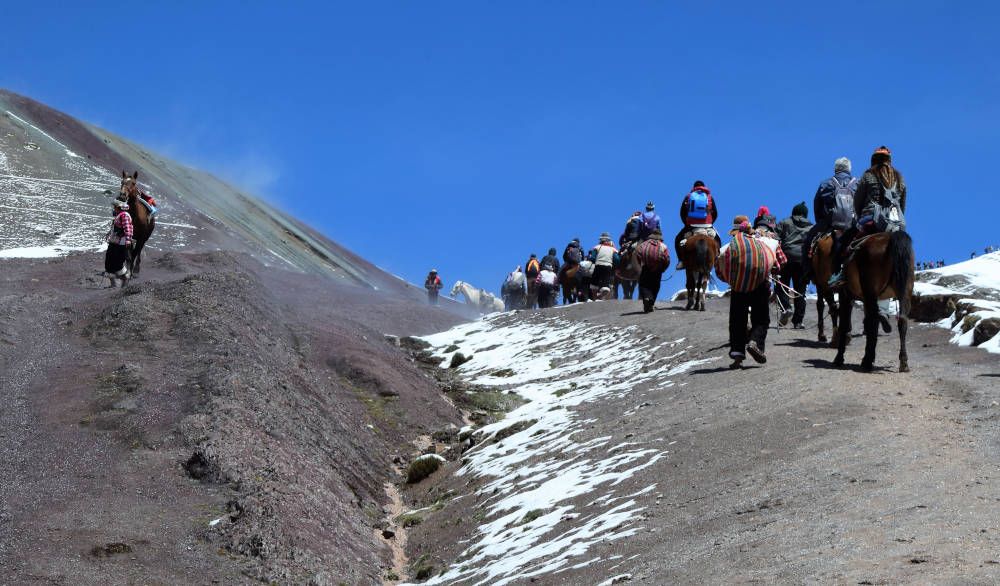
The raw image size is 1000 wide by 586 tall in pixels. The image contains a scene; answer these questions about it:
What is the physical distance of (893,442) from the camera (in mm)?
11734

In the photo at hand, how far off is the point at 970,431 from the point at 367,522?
6.56 meters

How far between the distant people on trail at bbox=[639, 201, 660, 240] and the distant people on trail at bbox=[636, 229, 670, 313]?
402 centimetres

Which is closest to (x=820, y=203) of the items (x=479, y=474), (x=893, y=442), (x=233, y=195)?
(x=479, y=474)

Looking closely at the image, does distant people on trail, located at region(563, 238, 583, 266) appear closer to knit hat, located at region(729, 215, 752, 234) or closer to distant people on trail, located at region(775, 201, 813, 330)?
distant people on trail, located at region(775, 201, 813, 330)

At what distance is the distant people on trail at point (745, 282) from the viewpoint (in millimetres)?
17406

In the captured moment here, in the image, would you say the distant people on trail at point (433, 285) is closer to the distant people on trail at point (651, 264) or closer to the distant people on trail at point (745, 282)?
the distant people on trail at point (651, 264)

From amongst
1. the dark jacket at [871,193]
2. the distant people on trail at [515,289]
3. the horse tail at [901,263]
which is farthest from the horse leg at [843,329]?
the distant people on trail at [515,289]

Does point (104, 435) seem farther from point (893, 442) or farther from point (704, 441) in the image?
point (893, 442)

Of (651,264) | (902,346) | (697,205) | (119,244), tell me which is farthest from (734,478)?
(119,244)

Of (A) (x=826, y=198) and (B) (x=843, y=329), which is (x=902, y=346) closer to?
(B) (x=843, y=329)

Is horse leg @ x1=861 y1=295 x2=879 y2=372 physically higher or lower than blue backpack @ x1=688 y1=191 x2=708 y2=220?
lower

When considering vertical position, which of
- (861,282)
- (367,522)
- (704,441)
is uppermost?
(861,282)

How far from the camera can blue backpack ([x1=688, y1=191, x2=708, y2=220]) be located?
987 inches

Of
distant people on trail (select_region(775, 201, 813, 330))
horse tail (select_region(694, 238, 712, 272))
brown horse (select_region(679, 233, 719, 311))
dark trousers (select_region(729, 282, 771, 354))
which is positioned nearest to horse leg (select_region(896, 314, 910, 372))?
dark trousers (select_region(729, 282, 771, 354))
